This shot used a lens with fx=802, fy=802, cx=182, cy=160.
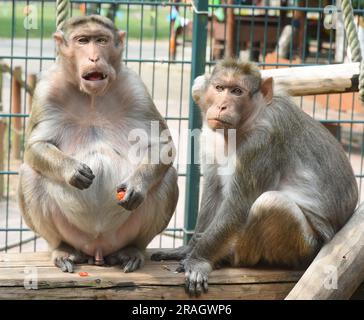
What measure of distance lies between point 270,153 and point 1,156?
631cm

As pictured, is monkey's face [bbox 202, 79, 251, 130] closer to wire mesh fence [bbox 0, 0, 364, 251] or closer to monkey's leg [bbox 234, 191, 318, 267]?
monkey's leg [bbox 234, 191, 318, 267]

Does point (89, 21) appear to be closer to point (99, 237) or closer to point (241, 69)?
point (241, 69)

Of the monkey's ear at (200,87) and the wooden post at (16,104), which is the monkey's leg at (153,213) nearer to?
the monkey's ear at (200,87)

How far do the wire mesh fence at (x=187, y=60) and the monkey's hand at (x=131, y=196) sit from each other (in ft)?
8.22

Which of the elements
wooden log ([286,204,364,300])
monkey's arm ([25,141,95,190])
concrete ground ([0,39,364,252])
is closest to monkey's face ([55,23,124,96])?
monkey's arm ([25,141,95,190])

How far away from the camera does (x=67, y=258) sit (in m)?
6.03

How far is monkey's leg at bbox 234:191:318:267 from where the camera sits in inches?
225

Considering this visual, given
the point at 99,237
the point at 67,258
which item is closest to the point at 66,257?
the point at 67,258

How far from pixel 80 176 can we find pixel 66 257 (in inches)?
28.8

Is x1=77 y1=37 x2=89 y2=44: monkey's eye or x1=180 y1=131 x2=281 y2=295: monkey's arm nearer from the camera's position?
x1=180 y1=131 x2=281 y2=295: monkey's arm

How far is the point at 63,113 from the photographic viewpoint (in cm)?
612

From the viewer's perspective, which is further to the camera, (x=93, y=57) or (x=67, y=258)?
(x=67, y=258)
